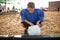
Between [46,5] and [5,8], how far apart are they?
40 centimetres

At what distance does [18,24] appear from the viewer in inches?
65.7

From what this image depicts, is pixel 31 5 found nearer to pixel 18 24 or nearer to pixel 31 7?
pixel 31 7

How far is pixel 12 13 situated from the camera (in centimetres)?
166

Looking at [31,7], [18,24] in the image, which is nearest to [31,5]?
[31,7]

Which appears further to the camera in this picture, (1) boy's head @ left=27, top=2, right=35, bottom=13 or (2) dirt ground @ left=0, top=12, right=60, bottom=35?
(2) dirt ground @ left=0, top=12, right=60, bottom=35

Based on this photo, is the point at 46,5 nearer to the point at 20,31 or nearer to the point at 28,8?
the point at 28,8

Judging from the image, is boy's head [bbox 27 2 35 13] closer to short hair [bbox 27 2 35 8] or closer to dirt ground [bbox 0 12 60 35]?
short hair [bbox 27 2 35 8]

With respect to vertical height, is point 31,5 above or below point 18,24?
above

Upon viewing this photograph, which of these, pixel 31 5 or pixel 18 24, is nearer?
pixel 31 5

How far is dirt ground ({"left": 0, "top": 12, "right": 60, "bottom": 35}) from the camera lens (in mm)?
1646

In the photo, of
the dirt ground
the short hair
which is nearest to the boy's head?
the short hair

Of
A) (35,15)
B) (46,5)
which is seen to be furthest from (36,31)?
(46,5)

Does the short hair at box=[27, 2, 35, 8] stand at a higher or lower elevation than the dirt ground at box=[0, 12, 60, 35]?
higher

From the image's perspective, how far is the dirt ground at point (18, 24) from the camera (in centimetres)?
165
